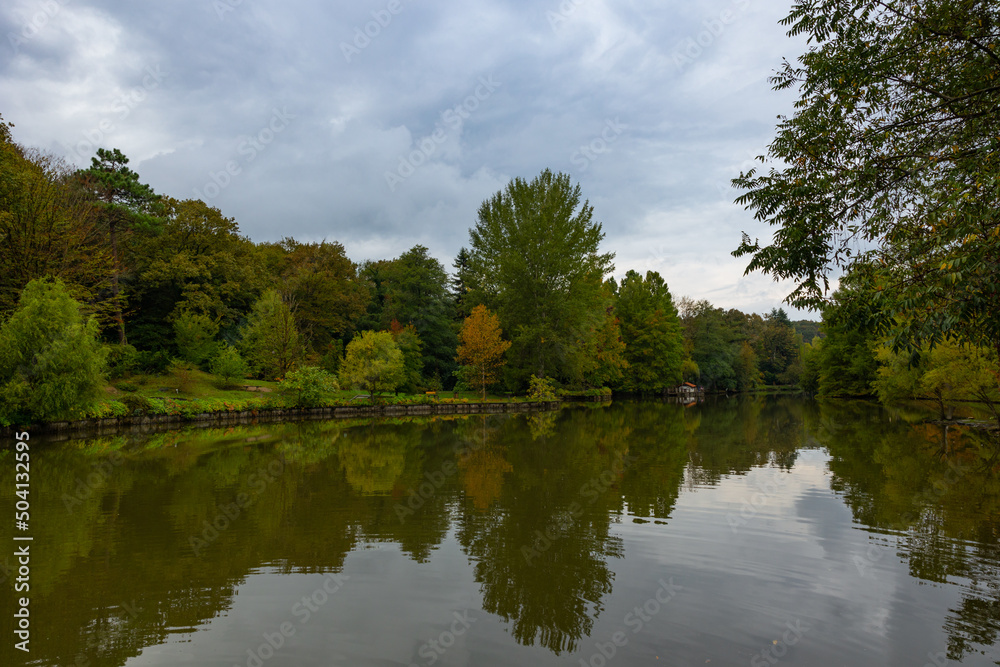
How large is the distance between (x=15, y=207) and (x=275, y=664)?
23.4m

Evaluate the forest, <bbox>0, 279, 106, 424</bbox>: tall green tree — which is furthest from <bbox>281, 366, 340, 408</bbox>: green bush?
<bbox>0, 279, 106, 424</bbox>: tall green tree

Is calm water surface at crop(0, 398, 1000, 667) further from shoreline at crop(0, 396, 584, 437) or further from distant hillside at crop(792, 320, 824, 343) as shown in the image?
distant hillside at crop(792, 320, 824, 343)

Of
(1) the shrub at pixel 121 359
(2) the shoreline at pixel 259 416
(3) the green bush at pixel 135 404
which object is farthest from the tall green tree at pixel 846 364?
(1) the shrub at pixel 121 359

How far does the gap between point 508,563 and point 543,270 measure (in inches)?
1183

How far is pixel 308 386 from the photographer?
2630 centimetres

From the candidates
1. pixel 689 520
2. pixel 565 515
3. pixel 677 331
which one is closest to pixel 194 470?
pixel 565 515

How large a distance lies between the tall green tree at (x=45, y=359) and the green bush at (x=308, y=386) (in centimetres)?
858

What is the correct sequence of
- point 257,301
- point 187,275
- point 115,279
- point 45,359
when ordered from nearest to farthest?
point 45,359 → point 115,279 → point 187,275 → point 257,301

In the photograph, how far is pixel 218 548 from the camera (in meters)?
6.92

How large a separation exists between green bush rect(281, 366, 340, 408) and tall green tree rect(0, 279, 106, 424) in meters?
8.58

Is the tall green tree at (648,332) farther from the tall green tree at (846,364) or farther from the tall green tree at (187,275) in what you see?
the tall green tree at (187,275)

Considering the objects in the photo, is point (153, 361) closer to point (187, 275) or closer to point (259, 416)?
point (187, 275)

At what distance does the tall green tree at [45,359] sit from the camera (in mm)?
16906

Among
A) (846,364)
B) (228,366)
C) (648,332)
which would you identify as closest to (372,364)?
(228,366)
